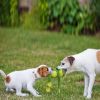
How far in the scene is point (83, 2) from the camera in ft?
52.9

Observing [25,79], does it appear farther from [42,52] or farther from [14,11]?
[14,11]

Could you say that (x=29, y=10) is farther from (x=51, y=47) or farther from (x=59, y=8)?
(x=51, y=47)

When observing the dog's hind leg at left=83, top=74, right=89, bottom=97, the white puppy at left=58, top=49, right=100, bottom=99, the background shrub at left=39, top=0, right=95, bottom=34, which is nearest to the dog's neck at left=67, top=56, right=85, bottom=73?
the white puppy at left=58, top=49, right=100, bottom=99

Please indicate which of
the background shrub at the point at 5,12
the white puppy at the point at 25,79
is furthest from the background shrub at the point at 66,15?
A: the white puppy at the point at 25,79

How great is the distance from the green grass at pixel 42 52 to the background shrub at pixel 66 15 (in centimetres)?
75

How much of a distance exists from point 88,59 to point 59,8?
26.2ft

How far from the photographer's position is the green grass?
8.85 meters

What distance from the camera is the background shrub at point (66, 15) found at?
16.2m

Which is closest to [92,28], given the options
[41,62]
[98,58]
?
[41,62]

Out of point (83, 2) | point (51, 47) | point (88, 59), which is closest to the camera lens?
point (88, 59)

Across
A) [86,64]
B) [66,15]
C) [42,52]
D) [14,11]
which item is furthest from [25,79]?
[14,11]

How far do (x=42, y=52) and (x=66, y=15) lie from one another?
352 cm

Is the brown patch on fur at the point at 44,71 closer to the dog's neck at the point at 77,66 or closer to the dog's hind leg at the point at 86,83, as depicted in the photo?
the dog's neck at the point at 77,66

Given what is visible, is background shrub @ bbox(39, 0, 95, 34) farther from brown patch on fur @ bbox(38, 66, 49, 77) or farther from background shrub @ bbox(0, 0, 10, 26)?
brown patch on fur @ bbox(38, 66, 49, 77)
